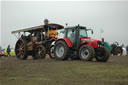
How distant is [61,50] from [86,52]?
196 centimetres

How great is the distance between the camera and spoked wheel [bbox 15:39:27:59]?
1251 centimetres

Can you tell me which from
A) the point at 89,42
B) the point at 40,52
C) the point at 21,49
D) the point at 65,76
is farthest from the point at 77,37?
the point at 65,76

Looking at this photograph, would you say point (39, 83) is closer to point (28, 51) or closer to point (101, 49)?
point (101, 49)

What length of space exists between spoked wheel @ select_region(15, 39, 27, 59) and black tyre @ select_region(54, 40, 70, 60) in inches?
119

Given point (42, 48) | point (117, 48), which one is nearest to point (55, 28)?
point (42, 48)

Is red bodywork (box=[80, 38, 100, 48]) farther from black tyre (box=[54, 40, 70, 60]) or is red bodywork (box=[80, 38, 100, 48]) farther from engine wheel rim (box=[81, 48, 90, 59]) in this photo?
black tyre (box=[54, 40, 70, 60])

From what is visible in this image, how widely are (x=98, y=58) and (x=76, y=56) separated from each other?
1307mm

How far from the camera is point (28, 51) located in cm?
1273

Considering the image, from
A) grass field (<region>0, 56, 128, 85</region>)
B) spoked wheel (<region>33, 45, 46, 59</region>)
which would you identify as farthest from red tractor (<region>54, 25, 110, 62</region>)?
grass field (<region>0, 56, 128, 85</region>)

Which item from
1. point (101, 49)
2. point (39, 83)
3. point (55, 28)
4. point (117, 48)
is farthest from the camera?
point (117, 48)

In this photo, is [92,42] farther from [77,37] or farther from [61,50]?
[61,50]

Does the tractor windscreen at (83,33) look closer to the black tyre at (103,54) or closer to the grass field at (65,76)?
the black tyre at (103,54)

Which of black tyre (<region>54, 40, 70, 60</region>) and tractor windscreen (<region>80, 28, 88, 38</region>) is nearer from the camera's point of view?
black tyre (<region>54, 40, 70, 60</region>)

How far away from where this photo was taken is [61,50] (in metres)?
10.5
